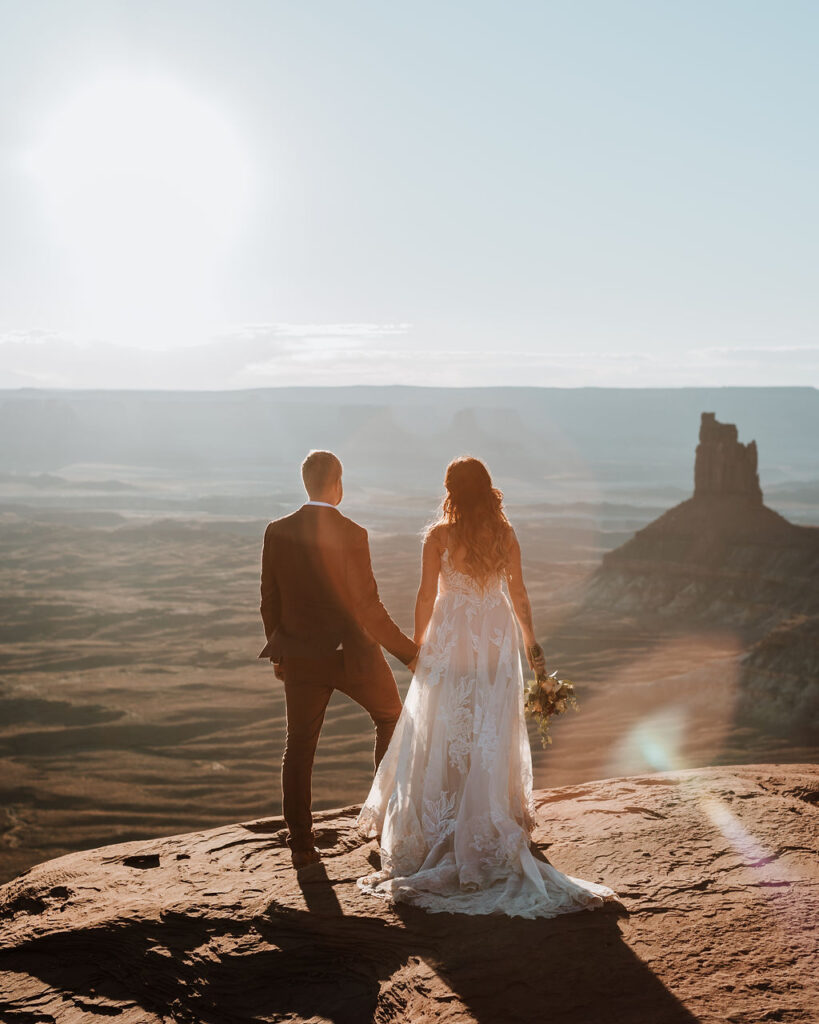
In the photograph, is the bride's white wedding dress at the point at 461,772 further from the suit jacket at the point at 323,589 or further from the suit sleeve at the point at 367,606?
the suit jacket at the point at 323,589

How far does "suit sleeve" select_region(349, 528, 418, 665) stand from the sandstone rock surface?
3.39 ft

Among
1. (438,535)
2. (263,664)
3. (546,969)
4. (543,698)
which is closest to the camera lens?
(546,969)

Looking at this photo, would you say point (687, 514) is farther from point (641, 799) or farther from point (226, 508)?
point (226, 508)

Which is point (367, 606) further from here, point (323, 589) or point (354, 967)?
point (354, 967)

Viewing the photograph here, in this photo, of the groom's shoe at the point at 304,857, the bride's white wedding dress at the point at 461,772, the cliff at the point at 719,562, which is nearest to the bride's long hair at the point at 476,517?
the bride's white wedding dress at the point at 461,772

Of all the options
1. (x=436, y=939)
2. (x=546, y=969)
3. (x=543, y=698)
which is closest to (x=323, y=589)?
(x=543, y=698)

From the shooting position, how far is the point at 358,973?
131 inches

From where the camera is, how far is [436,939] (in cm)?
349

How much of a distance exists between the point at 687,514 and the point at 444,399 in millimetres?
145602

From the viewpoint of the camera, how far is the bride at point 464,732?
3.96 m

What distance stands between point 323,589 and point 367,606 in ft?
0.73

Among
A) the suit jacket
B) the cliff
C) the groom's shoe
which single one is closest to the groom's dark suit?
the suit jacket

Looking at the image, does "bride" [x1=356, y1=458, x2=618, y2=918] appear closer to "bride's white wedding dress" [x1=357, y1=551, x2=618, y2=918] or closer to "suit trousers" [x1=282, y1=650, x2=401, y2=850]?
"bride's white wedding dress" [x1=357, y1=551, x2=618, y2=918]

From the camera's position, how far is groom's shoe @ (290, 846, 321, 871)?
172 inches
